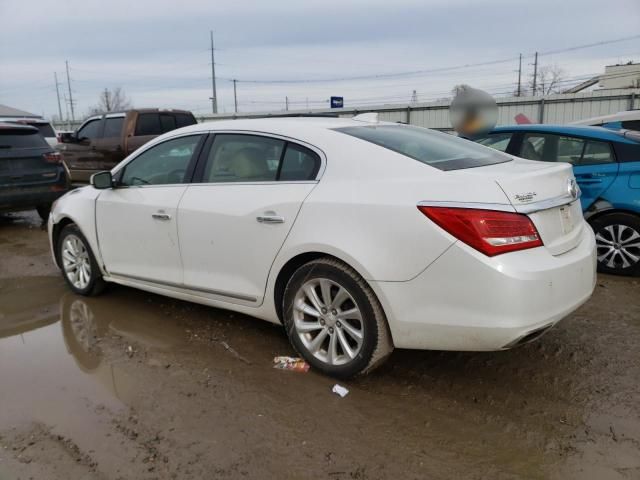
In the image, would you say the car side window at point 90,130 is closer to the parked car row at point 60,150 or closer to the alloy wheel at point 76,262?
the parked car row at point 60,150

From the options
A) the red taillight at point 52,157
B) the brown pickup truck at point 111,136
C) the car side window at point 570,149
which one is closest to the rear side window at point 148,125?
the brown pickup truck at point 111,136

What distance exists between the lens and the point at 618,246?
213 inches

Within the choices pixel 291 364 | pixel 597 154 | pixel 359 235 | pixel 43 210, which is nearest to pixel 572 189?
pixel 359 235

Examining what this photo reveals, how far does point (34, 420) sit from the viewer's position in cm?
298

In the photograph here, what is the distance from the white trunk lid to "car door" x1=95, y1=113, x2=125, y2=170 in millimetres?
10092

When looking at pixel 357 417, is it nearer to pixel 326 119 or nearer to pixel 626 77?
pixel 326 119

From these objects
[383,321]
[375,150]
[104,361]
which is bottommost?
[104,361]

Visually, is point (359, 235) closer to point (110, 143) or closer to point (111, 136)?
point (110, 143)

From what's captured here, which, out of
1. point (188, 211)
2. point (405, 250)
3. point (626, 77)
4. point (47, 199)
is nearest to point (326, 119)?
point (188, 211)

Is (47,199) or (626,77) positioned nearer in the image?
(47,199)

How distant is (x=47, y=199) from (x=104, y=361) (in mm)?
5878

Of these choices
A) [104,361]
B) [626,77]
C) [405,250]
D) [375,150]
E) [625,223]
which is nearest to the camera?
[405,250]

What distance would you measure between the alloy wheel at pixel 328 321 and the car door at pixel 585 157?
3.48 m

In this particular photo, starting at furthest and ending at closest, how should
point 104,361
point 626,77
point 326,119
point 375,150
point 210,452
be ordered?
1. point 626,77
2. point 326,119
3. point 104,361
4. point 375,150
5. point 210,452
